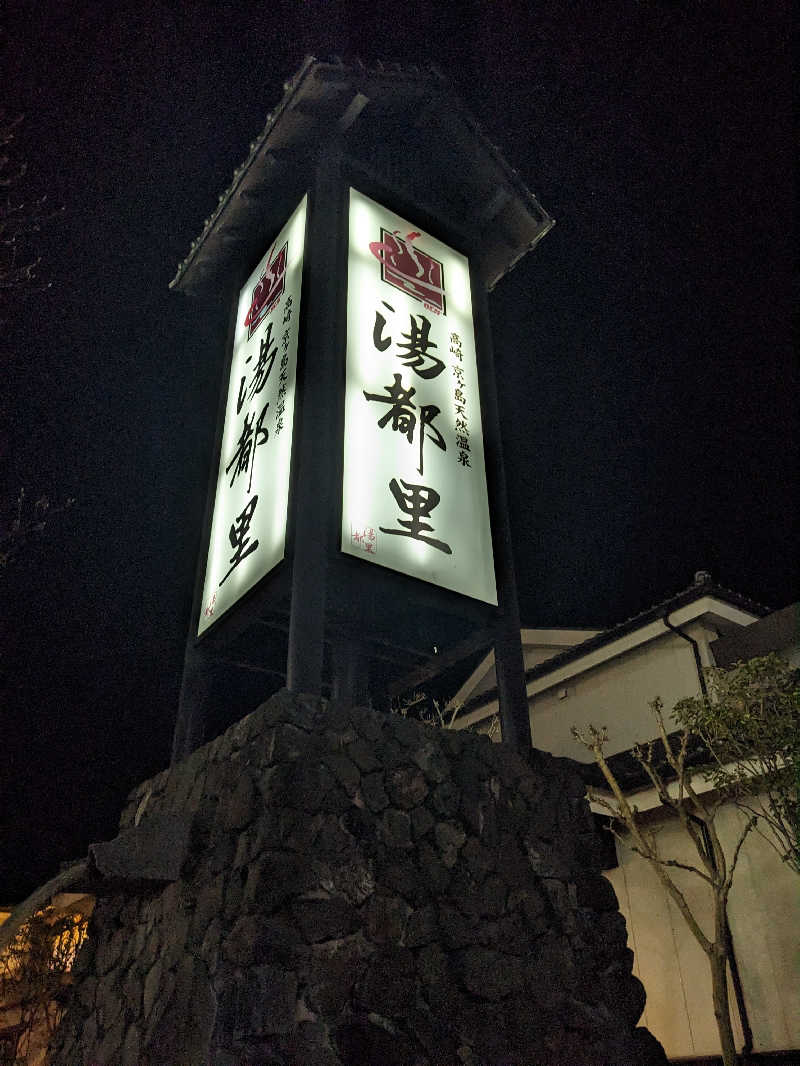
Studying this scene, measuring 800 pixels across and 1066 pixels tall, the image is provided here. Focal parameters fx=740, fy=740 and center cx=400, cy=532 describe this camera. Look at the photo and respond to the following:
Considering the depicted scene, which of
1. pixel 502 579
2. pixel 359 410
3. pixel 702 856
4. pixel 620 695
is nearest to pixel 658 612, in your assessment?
pixel 620 695

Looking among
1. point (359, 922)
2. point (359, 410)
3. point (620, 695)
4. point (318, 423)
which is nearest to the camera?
point (359, 922)

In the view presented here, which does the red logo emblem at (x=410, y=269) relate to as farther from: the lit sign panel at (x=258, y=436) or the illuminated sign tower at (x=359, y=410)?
the lit sign panel at (x=258, y=436)

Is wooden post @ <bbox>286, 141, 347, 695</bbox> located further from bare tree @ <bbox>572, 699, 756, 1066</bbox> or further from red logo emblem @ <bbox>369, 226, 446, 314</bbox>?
bare tree @ <bbox>572, 699, 756, 1066</bbox>

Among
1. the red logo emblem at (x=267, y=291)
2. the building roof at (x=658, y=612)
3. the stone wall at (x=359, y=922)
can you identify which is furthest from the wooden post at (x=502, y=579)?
the building roof at (x=658, y=612)

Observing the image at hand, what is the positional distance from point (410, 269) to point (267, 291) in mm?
1909

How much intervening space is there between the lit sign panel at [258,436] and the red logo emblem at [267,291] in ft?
0.06

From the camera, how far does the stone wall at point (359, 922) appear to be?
5.16 m

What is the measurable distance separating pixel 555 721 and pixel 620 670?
219 cm

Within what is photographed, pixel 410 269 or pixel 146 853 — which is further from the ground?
pixel 410 269

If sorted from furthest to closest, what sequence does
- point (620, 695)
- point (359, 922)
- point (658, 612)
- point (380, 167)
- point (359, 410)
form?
1. point (620, 695)
2. point (658, 612)
3. point (380, 167)
4. point (359, 410)
5. point (359, 922)

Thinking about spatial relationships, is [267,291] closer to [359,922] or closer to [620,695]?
[359,922]

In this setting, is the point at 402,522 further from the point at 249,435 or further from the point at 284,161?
the point at 284,161

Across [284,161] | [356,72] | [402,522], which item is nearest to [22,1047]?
[402,522]

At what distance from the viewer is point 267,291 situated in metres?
9.77
